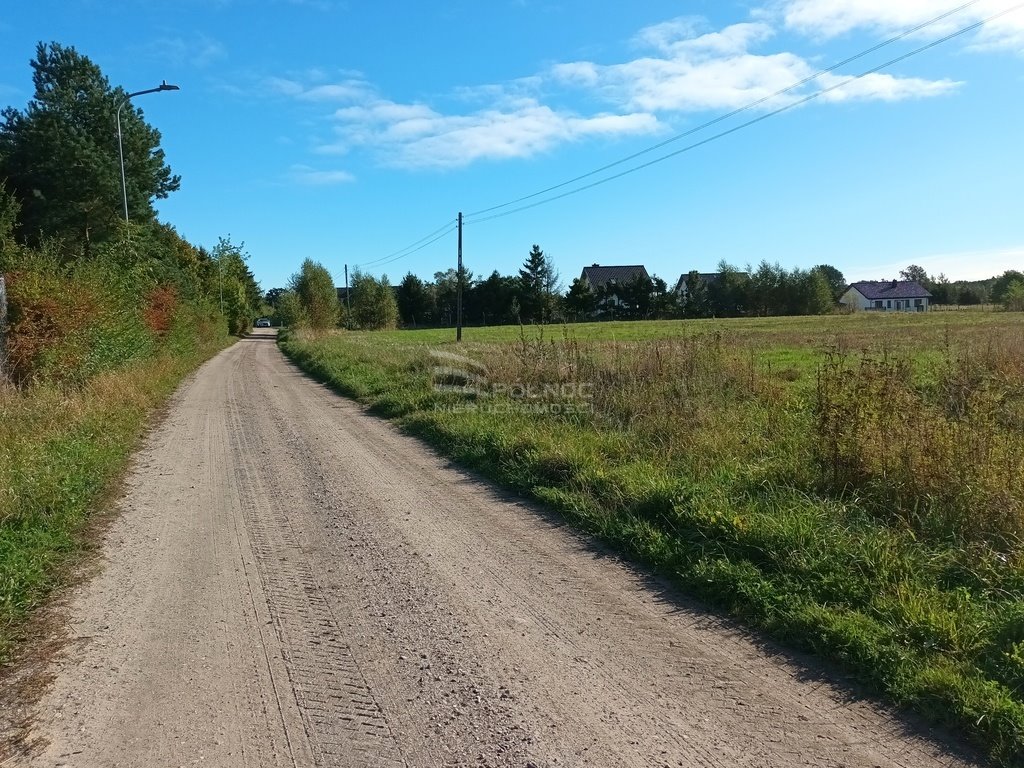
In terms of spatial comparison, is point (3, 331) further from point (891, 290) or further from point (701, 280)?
point (891, 290)

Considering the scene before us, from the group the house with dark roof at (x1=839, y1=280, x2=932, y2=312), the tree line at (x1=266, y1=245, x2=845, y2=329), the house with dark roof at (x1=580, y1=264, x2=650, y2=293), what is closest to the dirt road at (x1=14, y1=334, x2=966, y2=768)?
the tree line at (x1=266, y1=245, x2=845, y2=329)

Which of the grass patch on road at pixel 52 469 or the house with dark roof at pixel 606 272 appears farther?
the house with dark roof at pixel 606 272

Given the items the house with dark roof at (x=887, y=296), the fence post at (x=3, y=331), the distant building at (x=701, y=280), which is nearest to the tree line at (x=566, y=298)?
the distant building at (x=701, y=280)

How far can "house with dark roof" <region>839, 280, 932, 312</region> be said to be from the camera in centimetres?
10818

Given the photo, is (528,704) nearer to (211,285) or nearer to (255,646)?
(255,646)

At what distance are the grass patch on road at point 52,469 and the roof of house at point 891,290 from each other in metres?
121

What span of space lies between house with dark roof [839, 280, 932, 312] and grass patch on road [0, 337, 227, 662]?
111 meters

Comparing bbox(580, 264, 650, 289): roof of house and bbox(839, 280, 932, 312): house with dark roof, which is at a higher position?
bbox(580, 264, 650, 289): roof of house

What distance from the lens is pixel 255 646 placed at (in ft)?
12.9

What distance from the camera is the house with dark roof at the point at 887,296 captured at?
108 metres

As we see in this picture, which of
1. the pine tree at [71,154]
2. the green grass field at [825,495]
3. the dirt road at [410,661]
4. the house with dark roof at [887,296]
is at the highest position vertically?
the pine tree at [71,154]

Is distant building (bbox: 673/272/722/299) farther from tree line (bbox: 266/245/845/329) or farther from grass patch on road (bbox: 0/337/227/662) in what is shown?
grass patch on road (bbox: 0/337/227/662)

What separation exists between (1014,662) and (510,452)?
228 inches

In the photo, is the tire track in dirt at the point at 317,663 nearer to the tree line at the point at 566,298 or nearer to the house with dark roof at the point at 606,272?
the tree line at the point at 566,298
